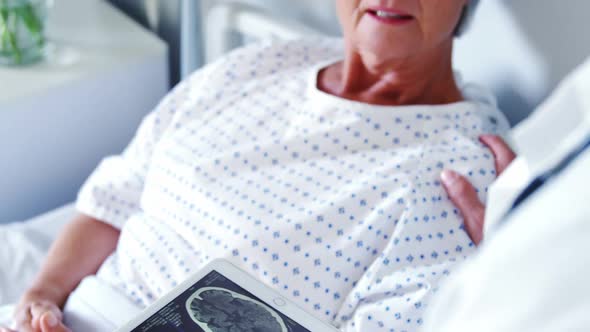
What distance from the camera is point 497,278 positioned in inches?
11.5

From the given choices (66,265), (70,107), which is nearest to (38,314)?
(66,265)

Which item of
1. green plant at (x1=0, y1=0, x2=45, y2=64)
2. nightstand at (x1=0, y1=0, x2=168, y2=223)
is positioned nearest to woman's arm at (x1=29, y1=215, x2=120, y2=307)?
nightstand at (x1=0, y1=0, x2=168, y2=223)

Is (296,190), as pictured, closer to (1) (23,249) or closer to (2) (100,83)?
(1) (23,249)

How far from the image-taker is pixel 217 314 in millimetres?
591

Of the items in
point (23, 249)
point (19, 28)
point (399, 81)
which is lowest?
point (23, 249)

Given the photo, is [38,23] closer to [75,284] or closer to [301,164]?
[75,284]

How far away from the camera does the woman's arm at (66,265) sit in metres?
0.99

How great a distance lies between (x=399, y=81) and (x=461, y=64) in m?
0.21

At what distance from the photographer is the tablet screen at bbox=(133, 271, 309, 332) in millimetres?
576

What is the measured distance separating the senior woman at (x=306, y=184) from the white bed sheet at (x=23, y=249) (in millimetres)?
115

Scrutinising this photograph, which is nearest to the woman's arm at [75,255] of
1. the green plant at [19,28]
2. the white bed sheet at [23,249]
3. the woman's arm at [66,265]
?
the woman's arm at [66,265]

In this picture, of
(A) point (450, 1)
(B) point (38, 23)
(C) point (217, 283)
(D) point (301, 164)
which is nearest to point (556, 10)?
(A) point (450, 1)

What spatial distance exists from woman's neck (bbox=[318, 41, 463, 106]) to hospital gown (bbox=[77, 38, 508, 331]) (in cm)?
4

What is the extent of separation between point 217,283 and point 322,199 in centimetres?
31
